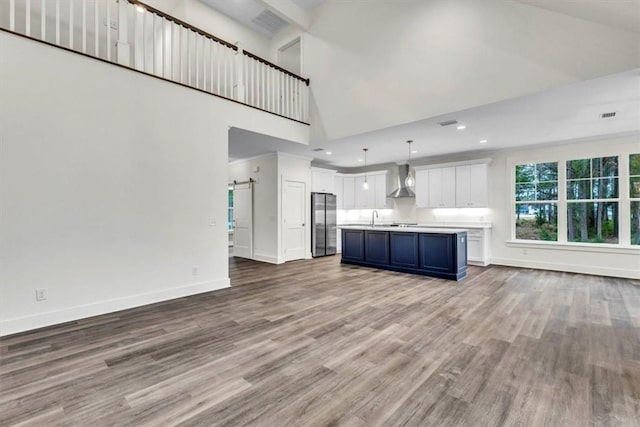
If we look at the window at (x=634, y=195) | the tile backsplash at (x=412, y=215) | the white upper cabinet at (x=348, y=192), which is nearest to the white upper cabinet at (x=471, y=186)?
the tile backsplash at (x=412, y=215)

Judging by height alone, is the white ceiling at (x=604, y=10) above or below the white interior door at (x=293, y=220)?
above

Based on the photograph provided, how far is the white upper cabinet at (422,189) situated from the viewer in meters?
7.97

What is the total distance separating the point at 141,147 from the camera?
397 cm

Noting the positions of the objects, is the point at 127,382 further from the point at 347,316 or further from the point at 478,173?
the point at 478,173

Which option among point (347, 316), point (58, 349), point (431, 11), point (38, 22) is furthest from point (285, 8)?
point (58, 349)

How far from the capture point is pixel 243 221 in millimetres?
7922

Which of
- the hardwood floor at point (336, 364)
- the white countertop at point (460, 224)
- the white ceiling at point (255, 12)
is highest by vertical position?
the white ceiling at point (255, 12)

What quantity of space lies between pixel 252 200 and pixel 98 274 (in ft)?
14.4

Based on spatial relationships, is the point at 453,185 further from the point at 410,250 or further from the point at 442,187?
the point at 410,250

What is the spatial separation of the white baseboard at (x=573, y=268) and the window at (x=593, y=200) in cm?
57

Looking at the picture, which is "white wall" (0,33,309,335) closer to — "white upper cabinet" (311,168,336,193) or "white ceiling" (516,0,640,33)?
"white upper cabinet" (311,168,336,193)

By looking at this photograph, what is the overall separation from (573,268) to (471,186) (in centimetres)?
267

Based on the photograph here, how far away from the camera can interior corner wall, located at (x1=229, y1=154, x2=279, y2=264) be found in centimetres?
712

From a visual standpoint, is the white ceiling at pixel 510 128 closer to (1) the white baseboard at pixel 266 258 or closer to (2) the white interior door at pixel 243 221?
(2) the white interior door at pixel 243 221
